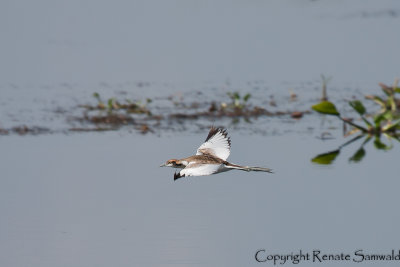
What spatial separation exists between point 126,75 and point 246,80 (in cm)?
205

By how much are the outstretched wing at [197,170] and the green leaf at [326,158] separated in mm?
3282

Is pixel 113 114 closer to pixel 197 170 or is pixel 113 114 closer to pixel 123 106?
pixel 123 106

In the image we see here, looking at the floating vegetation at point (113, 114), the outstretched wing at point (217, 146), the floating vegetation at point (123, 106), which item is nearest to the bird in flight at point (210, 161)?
the outstretched wing at point (217, 146)

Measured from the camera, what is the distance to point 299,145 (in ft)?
41.9

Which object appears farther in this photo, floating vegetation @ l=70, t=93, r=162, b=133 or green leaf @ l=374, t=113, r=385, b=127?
floating vegetation @ l=70, t=93, r=162, b=133

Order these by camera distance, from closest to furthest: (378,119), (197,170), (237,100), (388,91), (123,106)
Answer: (197,170)
(378,119)
(388,91)
(123,106)
(237,100)

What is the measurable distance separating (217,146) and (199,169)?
1.16 meters

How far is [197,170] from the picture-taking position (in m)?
8.52

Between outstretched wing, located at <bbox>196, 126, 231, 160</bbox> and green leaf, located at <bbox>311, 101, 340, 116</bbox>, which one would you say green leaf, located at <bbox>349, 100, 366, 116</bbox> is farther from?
outstretched wing, located at <bbox>196, 126, 231, 160</bbox>

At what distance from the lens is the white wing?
8406mm

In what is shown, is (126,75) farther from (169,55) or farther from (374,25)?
(374,25)

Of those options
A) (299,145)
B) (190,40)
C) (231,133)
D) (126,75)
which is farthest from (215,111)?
(190,40)

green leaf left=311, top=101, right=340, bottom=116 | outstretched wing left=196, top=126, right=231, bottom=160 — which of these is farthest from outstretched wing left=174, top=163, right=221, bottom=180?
green leaf left=311, top=101, right=340, bottom=116

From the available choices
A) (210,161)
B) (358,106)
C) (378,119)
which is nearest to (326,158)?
(358,106)
